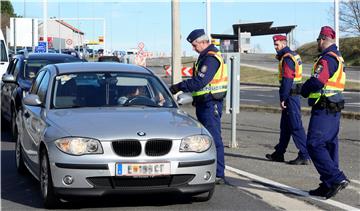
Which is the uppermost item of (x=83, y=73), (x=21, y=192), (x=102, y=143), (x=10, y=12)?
(x=10, y=12)

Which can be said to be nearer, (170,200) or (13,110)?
(170,200)

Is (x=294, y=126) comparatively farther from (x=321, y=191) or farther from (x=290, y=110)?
(x=321, y=191)

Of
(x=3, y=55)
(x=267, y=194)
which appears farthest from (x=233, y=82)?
(x=3, y=55)

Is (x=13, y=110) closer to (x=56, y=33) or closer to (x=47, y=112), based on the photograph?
(x=47, y=112)

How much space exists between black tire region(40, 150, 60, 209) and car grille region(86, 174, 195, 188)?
0.47 metres

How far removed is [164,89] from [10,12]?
4734 inches

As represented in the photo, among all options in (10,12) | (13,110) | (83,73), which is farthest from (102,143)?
(10,12)

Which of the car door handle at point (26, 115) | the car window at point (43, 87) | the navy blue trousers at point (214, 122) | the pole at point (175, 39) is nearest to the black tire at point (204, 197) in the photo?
the navy blue trousers at point (214, 122)

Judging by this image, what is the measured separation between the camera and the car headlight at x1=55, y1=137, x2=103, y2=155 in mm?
6102

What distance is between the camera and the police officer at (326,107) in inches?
276

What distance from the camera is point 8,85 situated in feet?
43.8

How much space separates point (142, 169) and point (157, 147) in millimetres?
266

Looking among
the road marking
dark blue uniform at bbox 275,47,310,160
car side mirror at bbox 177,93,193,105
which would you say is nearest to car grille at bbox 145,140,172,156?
the road marking

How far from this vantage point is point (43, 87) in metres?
7.93
